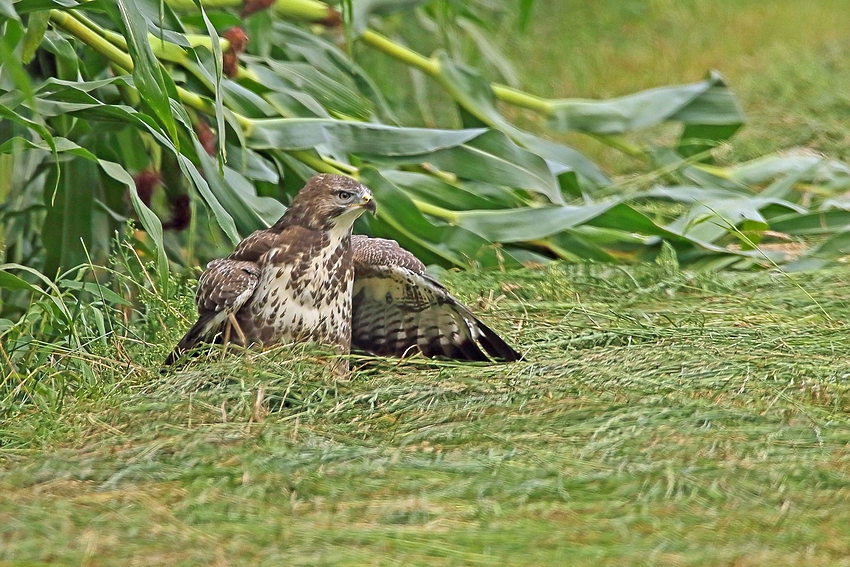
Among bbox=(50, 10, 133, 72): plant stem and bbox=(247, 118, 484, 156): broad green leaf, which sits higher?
bbox=(50, 10, 133, 72): plant stem

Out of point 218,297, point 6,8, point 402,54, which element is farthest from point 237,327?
point 402,54

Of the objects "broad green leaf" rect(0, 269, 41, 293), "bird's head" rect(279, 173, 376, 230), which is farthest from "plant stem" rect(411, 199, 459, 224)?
"broad green leaf" rect(0, 269, 41, 293)

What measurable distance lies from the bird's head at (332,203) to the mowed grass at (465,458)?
0.44 meters

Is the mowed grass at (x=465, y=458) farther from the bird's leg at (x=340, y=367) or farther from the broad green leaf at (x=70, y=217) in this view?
the broad green leaf at (x=70, y=217)

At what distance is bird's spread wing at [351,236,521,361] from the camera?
3.62 m

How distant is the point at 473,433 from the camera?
9.97ft

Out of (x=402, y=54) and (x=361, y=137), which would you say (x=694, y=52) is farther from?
(x=361, y=137)

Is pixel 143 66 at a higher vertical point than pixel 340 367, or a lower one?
higher

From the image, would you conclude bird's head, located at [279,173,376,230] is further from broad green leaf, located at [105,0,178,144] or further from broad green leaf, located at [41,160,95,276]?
broad green leaf, located at [41,160,95,276]

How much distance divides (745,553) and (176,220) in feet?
9.94

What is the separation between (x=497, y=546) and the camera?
2443 millimetres

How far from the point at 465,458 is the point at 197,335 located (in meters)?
1.05

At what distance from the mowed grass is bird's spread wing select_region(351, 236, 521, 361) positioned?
0.46ft

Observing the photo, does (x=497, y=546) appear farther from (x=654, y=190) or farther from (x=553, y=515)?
(x=654, y=190)
